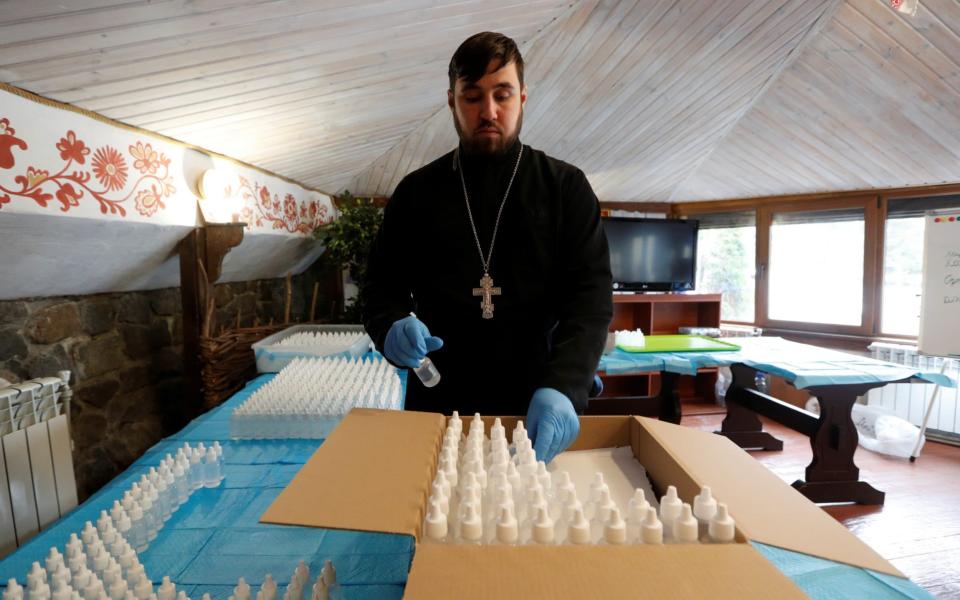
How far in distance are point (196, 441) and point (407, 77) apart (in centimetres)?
206

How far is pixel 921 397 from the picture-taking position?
13.4 ft

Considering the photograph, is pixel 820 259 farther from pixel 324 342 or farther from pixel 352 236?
pixel 324 342

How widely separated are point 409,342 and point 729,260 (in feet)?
17.8

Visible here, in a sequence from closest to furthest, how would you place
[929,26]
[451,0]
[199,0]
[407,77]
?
[199,0] < [451,0] < [407,77] < [929,26]

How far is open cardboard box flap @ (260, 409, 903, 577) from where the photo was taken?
0.54 m

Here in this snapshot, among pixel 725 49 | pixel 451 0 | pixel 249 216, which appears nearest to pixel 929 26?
pixel 725 49

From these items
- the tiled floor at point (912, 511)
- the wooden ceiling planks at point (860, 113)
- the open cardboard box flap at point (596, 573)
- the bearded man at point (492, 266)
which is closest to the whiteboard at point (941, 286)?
the wooden ceiling planks at point (860, 113)

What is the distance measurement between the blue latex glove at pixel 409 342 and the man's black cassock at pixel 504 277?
0.08m

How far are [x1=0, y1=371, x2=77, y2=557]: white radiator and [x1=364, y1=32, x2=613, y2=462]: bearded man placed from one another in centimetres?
115

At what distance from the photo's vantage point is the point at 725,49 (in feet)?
10.9

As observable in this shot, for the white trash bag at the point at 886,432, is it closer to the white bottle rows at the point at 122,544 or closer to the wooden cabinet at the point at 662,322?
the wooden cabinet at the point at 662,322

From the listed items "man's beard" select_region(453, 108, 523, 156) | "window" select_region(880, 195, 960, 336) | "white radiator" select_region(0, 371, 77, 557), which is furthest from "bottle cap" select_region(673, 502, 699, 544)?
"window" select_region(880, 195, 960, 336)

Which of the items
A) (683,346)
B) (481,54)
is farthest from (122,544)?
(683,346)

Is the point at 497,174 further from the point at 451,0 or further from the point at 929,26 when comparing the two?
the point at 929,26
